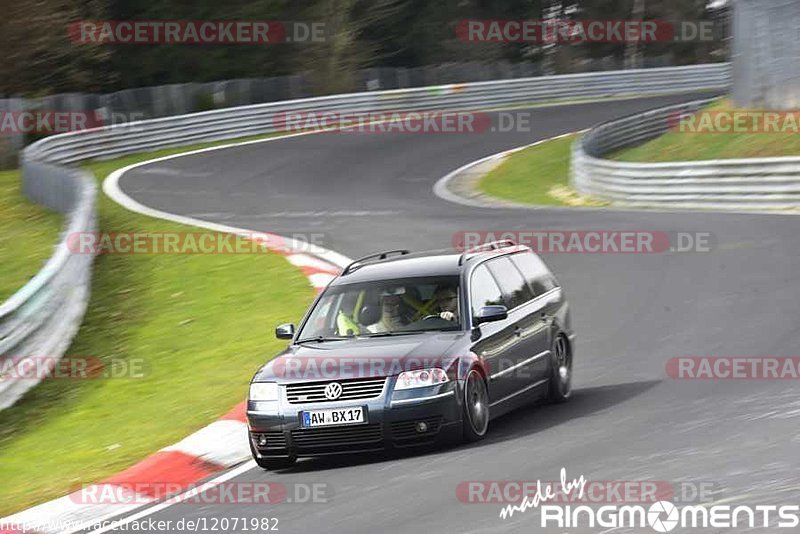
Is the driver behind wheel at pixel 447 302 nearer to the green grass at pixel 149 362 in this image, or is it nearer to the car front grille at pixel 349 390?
the car front grille at pixel 349 390

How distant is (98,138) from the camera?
1441 inches

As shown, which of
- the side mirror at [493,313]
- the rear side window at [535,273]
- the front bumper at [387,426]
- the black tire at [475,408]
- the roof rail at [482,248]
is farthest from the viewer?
the rear side window at [535,273]

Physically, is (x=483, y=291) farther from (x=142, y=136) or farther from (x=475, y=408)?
(x=142, y=136)

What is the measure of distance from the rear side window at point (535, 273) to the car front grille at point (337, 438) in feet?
8.64

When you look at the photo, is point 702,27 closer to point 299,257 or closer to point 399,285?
point 299,257

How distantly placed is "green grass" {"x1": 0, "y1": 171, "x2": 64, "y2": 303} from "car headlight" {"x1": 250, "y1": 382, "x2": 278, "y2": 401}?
8.80 metres

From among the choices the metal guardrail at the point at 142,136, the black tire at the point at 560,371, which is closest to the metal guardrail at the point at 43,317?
the metal guardrail at the point at 142,136

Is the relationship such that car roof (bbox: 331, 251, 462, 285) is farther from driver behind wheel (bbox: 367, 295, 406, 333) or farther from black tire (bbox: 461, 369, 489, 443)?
black tire (bbox: 461, 369, 489, 443)

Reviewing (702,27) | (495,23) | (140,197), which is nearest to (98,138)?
(140,197)

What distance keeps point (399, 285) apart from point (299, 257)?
8.96 m

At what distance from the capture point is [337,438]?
955 cm

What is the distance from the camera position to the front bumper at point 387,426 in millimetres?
9445

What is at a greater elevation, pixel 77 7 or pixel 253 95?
pixel 77 7

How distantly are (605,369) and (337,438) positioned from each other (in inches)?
136
